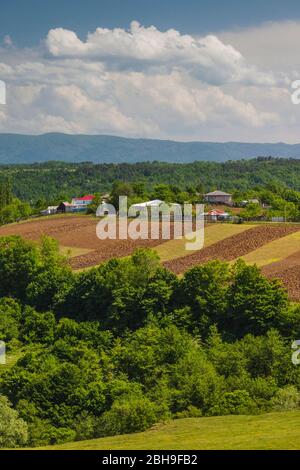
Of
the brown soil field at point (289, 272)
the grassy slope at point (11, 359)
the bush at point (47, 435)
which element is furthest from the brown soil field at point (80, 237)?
the bush at point (47, 435)

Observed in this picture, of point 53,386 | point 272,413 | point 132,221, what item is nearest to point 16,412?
point 53,386

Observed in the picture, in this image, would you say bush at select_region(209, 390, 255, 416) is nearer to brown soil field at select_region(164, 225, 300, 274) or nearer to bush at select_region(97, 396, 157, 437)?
bush at select_region(97, 396, 157, 437)

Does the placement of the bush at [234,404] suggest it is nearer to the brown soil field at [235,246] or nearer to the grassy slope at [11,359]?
the grassy slope at [11,359]

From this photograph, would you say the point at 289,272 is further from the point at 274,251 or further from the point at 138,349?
the point at 138,349

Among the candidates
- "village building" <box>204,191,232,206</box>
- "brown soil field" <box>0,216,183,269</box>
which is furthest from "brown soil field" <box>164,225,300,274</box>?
"village building" <box>204,191,232,206</box>
